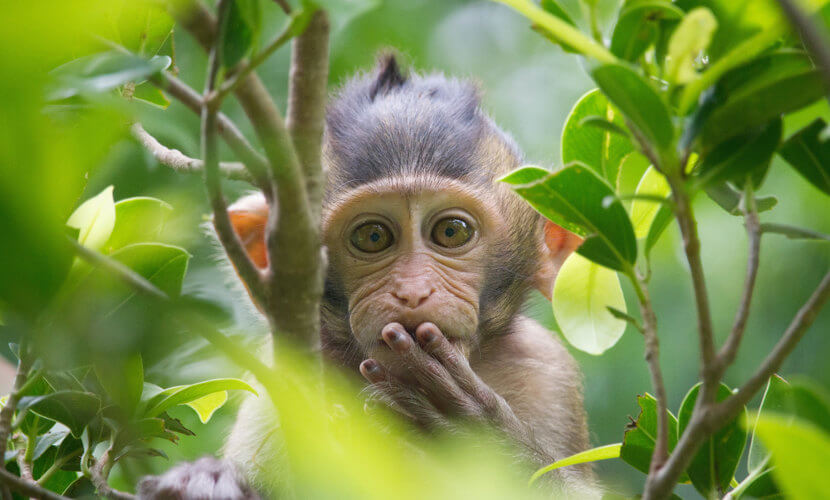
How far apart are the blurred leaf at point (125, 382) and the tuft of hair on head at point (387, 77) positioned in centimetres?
204

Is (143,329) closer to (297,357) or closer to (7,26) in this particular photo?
(297,357)

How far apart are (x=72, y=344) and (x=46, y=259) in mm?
244

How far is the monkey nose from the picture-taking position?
2.46 metres

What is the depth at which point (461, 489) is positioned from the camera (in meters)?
0.84

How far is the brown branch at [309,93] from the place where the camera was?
1.09m

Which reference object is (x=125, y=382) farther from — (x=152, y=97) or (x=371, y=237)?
(x=371, y=237)

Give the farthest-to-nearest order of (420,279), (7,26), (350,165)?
(350,165) → (420,279) → (7,26)

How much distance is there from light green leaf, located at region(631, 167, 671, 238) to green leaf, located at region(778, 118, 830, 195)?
33 centimetres

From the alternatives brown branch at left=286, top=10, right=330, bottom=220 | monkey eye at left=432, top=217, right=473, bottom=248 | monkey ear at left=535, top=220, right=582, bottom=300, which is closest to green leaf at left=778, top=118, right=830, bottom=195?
brown branch at left=286, top=10, right=330, bottom=220

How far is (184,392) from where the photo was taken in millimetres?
1602

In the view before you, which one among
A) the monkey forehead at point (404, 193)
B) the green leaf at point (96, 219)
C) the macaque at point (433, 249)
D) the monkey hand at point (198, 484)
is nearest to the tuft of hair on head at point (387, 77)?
the macaque at point (433, 249)

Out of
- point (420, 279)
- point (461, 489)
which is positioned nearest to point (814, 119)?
point (461, 489)

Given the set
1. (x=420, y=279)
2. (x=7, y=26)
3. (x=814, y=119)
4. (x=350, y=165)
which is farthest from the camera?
(x=350, y=165)

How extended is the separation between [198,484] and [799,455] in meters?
1.50
